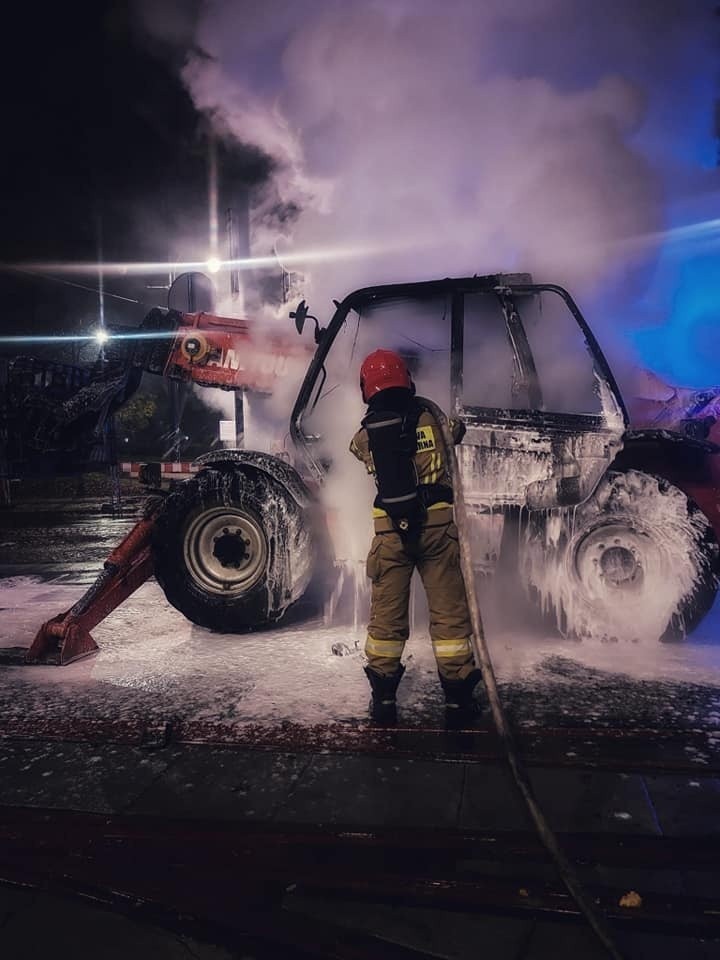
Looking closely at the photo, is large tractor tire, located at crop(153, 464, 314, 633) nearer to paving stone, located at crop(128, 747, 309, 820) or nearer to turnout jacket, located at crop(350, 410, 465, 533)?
turnout jacket, located at crop(350, 410, 465, 533)

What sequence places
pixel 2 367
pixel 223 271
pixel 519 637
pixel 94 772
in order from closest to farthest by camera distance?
pixel 94 772 → pixel 519 637 → pixel 2 367 → pixel 223 271

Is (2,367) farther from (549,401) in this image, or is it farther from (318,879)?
(318,879)

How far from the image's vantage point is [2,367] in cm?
1291

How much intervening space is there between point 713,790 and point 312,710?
1778 millimetres

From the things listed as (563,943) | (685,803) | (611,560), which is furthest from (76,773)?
(611,560)

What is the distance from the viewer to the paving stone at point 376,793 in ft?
7.54

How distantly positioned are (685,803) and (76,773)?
2398mm

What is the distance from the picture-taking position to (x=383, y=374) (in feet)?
10.2

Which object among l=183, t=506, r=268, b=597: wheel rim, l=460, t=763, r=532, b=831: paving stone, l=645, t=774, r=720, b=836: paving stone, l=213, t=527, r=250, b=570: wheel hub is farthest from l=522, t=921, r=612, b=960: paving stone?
l=213, t=527, r=250, b=570: wheel hub

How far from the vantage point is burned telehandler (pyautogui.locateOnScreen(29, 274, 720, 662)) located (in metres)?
4.14

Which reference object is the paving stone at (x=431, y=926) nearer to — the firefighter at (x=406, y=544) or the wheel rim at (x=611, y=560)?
the firefighter at (x=406, y=544)

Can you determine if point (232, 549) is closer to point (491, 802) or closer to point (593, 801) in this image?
point (491, 802)

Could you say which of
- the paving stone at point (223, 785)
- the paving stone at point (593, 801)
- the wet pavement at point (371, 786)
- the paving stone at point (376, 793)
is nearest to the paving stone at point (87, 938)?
the wet pavement at point (371, 786)

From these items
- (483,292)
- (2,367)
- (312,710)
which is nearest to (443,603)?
(312,710)
